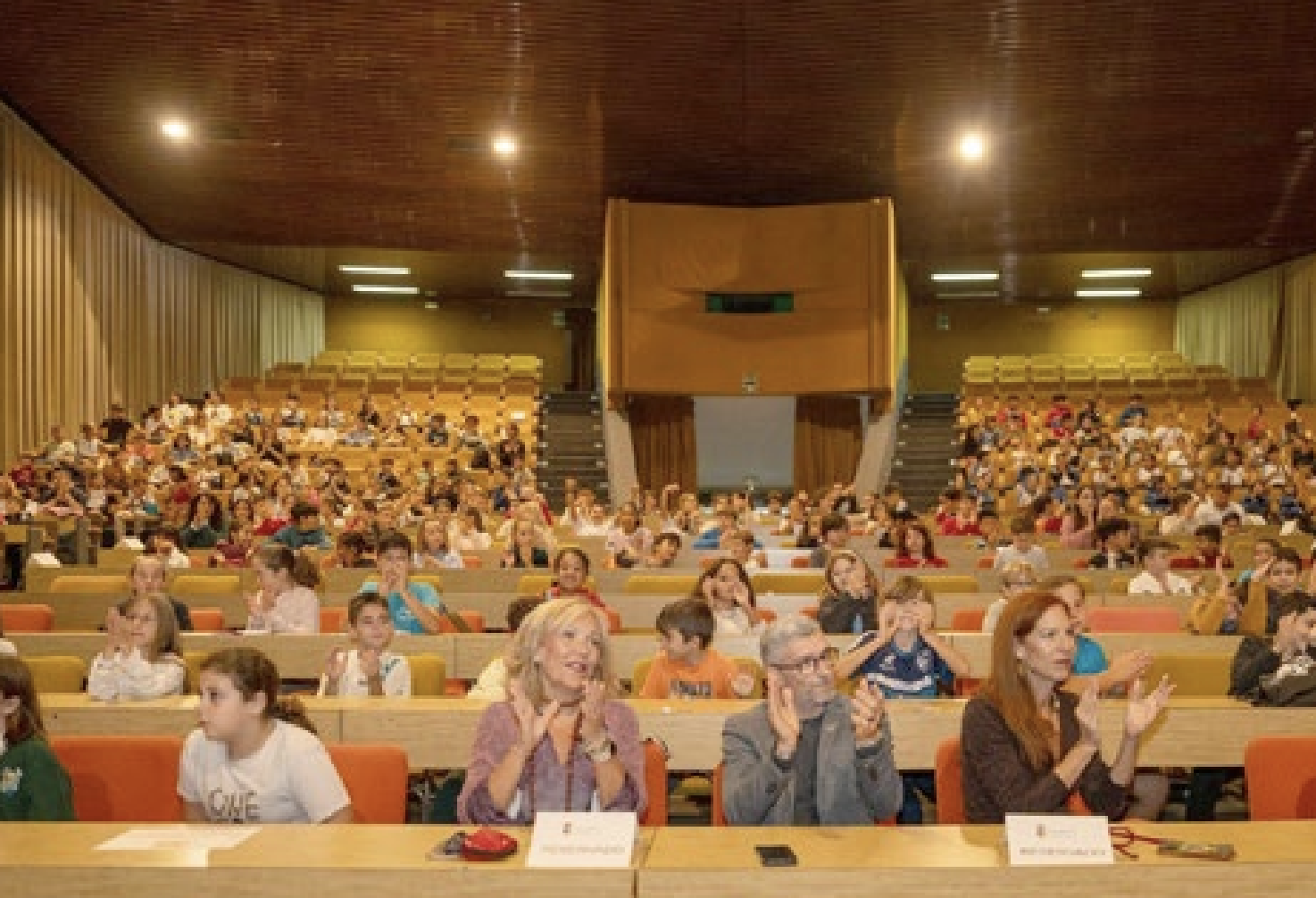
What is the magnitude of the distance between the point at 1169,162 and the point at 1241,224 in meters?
3.96

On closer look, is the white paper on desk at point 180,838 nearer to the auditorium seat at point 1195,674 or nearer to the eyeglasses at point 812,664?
the eyeglasses at point 812,664

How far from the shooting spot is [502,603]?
28.8ft

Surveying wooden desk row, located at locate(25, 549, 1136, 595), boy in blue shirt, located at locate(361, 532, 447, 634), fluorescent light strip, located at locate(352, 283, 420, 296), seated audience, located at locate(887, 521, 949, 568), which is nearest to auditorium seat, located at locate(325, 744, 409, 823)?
boy in blue shirt, located at locate(361, 532, 447, 634)

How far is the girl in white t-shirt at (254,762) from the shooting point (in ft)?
11.5

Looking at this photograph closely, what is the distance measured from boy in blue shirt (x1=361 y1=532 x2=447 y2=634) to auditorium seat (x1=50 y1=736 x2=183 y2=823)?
2.92 m

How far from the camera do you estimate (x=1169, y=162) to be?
17.3m

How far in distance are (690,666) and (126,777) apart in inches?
78.6

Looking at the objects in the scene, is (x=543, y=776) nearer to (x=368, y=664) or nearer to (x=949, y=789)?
(x=949, y=789)

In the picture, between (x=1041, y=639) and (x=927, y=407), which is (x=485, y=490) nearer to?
(x=927, y=407)

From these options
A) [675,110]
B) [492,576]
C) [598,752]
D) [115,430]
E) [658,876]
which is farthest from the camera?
[115,430]

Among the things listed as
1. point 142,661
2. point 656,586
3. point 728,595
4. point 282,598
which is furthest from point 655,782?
point 656,586

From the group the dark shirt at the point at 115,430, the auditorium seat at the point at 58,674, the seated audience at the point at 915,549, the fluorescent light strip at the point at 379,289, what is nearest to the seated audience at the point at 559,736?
the auditorium seat at the point at 58,674

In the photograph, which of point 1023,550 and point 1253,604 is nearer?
point 1253,604

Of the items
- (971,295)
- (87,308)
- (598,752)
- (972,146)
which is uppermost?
(972,146)
